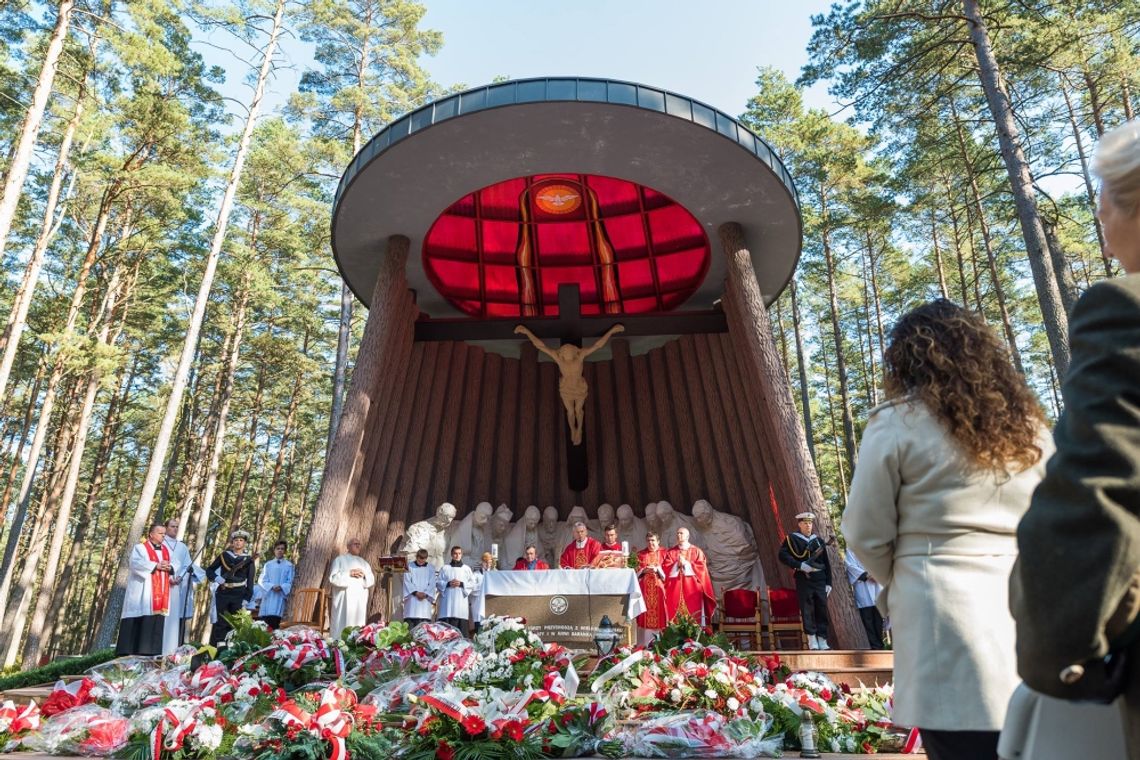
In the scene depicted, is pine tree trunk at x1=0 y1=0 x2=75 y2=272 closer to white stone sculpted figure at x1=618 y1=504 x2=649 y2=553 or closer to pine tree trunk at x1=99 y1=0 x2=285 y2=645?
pine tree trunk at x1=99 y1=0 x2=285 y2=645

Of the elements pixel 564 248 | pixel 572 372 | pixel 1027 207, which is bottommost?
pixel 572 372

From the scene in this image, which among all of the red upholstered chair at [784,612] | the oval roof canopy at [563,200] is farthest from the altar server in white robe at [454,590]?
the oval roof canopy at [563,200]

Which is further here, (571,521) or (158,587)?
(571,521)

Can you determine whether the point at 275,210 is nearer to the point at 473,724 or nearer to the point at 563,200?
the point at 563,200

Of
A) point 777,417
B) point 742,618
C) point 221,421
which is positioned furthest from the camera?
point 221,421

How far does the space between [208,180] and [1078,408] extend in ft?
63.9

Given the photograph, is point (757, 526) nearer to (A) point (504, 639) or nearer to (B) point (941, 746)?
(A) point (504, 639)

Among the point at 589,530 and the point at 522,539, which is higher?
the point at 589,530

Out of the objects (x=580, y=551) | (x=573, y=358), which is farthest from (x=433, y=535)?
(x=573, y=358)

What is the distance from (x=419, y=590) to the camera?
9133 mm

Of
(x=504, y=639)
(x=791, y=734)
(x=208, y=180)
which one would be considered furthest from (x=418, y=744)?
(x=208, y=180)

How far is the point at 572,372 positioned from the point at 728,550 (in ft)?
12.1

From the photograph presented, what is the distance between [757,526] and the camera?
36.3 feet

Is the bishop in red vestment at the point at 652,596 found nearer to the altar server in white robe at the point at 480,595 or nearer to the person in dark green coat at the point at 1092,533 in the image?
the altar server in white robe at the point at 480,595
